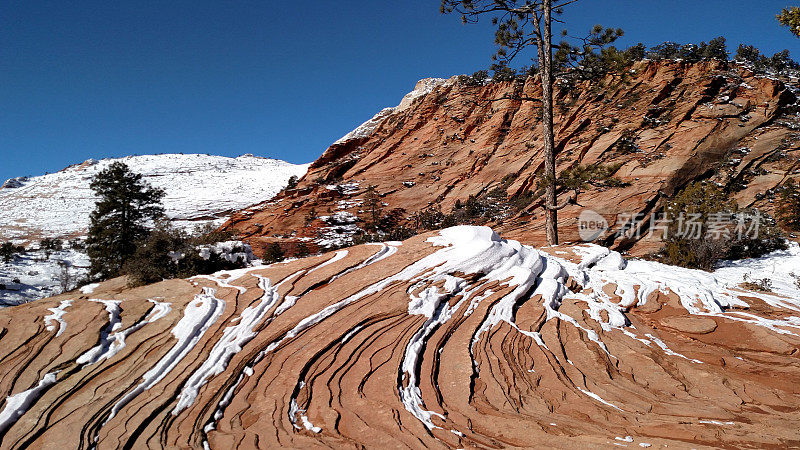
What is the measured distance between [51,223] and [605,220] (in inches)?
2168

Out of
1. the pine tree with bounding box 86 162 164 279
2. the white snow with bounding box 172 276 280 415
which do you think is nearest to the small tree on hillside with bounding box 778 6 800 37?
the white snow with bounding box 172 276 280 415

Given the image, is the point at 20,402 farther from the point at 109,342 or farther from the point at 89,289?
the point at 89,289

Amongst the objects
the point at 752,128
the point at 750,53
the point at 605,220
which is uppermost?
the point at 750,53

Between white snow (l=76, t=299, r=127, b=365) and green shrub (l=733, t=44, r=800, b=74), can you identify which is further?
green shrub (l=733, t=44, r=800, b=74)

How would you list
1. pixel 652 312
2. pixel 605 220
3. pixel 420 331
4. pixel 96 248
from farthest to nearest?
pixel 605 220, pixel 96 248, pixel 652 312, pixel 420 331

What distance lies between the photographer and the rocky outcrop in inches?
131

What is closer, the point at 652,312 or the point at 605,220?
the point at 652,312

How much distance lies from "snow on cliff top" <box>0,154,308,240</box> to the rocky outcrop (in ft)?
134

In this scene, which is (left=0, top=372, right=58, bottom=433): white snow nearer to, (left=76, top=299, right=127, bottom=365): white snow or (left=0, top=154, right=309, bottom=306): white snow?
(left=76, top=299, right=127, bottom=365): white snow

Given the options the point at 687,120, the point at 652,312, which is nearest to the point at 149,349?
the point at 652,312

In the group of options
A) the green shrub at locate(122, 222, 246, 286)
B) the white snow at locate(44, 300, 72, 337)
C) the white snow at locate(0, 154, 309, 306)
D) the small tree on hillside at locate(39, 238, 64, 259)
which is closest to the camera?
the white snow at locate(44, 300, 72, 337)

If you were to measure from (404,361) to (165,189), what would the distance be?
6545cm

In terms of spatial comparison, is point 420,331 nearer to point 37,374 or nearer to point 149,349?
point 149,349

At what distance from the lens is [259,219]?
36125 millimetres
